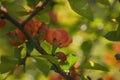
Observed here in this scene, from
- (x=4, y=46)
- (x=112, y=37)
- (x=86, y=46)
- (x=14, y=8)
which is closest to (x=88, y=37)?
(x=86, y=46)

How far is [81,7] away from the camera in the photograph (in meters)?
1.31

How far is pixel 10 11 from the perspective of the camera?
155cm

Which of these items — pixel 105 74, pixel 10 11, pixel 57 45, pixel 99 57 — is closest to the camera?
pixel 57 45

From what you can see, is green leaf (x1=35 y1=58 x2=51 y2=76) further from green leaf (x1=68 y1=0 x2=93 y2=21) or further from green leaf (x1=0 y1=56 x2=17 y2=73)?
green leaf (x1=68 y1=0 x2=93 y2=21)

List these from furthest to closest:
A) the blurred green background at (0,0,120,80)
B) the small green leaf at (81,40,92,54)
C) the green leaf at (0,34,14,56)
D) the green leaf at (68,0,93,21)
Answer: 1. the green leaf at (0,34,14,56)
2. the blurred green background at (0,0,120,80)
3. the small green leaf at (81,40,92,54)
4. the green leaf at (68,0,93,21)

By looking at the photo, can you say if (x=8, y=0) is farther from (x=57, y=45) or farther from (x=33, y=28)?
(x=57, y=45)

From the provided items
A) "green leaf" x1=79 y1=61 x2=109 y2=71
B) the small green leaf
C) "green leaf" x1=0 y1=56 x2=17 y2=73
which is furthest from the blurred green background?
"green leaf" x1=0 y1=56 x2=17 y2=73

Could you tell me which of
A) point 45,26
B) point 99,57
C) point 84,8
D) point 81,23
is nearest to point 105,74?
point 99,57

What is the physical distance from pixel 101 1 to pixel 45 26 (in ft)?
0.73

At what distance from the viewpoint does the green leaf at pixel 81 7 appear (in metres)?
1.30

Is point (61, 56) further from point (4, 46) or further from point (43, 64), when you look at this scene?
point (4, 46)

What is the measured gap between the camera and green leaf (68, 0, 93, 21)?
51.2 inches

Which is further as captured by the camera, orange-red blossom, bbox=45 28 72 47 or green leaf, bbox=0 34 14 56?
green leaf, bbox=0 34 14 56

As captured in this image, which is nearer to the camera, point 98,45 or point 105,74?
point 105,74
